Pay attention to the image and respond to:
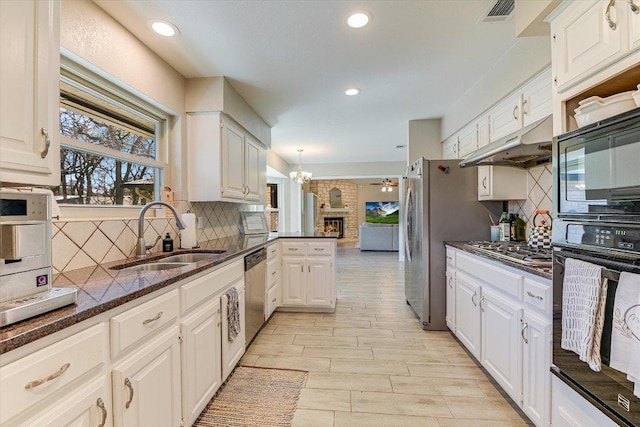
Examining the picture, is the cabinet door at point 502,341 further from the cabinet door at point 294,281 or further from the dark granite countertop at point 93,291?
the cabinet door at point 294,281

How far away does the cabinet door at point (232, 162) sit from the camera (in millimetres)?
2898

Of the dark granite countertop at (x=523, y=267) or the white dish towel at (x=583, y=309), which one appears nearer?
the white dish towel at (x=583, y=309)

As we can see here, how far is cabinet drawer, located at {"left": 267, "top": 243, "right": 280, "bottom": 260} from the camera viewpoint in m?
3.09

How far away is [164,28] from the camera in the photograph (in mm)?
2010

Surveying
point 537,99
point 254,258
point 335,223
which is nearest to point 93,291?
point 254,258

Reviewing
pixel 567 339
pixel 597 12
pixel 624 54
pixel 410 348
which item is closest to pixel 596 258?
pixel 567 339

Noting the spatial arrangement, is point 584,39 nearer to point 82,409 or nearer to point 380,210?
point 82,409

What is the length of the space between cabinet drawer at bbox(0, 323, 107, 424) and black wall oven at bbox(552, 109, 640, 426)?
1.71m

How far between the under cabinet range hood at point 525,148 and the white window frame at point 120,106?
252 cm

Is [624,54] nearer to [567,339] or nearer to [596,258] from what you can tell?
[596,258]

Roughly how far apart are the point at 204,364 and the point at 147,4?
213 cm

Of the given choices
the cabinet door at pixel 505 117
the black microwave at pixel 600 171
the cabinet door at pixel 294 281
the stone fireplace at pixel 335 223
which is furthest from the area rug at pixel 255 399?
the stone fireplace at pixel 335 223

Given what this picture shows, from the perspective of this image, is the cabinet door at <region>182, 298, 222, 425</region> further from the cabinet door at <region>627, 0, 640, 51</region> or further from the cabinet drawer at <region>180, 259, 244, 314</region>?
the cabinet door at <region>627, 0, 640, 51</region>

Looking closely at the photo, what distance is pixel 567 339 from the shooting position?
1.25 meters
